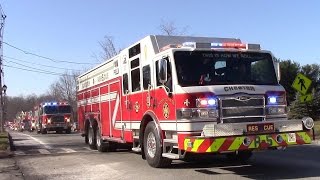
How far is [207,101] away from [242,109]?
2.62ft

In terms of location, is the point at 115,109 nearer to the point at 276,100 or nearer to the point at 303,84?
the point at 276,100

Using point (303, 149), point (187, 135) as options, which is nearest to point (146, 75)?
point (187, 135)

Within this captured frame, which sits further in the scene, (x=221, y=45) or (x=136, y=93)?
(x=136, y=93)

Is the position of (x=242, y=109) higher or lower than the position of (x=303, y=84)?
lower

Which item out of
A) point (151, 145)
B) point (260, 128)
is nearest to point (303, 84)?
point (151, 145)

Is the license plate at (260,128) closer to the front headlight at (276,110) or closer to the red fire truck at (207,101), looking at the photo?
the red fire truck at (207,101)

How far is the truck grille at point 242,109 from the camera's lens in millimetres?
10094

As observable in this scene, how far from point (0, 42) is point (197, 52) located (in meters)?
28.2

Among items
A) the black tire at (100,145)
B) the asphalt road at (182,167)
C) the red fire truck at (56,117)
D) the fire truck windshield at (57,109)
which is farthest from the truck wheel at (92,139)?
the fire truck windshield at (57,109)

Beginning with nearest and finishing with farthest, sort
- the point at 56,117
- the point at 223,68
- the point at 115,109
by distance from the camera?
the point at 223,68, the point at 115,109, the point at 56,117

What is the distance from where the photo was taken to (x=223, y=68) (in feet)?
35.3

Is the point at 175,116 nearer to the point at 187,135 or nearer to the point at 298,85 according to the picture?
the point at 187,135

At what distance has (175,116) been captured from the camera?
10375mm

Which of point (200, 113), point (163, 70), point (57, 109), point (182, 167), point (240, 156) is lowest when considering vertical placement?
point (182, 167)
